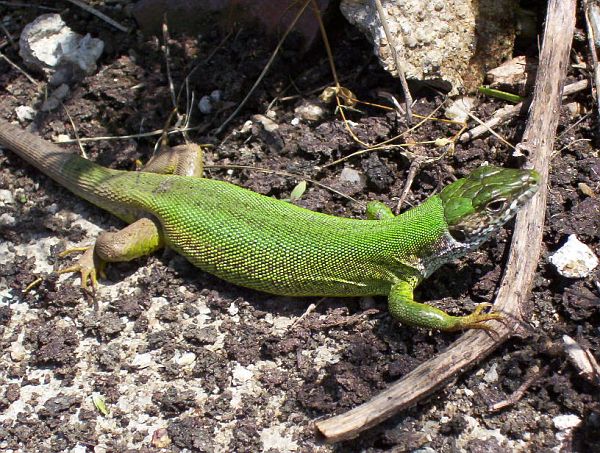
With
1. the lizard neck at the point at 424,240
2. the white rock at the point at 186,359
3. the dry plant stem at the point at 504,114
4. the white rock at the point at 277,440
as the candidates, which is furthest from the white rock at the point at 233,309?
the dry plant stem at the point at 504,114

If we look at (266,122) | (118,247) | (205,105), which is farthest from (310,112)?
(118,247)

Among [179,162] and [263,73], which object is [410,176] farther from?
[179,162]

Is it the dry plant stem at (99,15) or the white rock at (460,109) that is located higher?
the white rock at (460,109)

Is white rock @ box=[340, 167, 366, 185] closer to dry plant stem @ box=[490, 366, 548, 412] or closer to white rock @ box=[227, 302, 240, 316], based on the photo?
white rock @ box=[227, 302, 240, 316]

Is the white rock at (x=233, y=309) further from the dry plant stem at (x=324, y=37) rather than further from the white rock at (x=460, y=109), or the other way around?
the white rock at (x=460, y=109)

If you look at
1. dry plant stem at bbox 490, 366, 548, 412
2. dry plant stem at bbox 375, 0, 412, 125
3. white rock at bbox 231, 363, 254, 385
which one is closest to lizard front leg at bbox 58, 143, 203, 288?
white rock at bbox 231, 363, 254, 385

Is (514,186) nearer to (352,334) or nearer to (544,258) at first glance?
(544,258)

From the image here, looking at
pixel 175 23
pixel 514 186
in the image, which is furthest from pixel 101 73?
pixel 514 186
